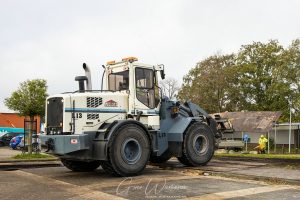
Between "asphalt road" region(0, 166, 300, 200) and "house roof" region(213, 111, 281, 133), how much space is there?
25028mm

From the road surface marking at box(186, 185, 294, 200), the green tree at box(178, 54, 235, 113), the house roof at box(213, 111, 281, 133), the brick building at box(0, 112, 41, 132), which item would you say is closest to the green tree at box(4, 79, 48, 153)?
the road surface marking at box(186, 185, 294, 200)

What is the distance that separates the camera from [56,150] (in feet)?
38.6

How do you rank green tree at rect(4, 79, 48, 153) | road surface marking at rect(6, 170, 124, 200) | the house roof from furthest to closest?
1. the house roof
2. green tree at rect(4, 79, 48, 153)
3. road surface marking at rect(6, 170, 124, 200)

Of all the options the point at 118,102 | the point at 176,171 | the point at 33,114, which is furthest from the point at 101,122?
the point at 33,114

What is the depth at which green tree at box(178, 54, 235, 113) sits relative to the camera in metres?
53.1

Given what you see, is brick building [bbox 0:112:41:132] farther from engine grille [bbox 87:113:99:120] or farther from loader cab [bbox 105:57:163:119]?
engine grille [bbox 87:113:99:120]

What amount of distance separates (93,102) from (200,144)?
4408 millimetres

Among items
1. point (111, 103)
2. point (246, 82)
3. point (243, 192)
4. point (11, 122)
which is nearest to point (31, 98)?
point (111, 103)

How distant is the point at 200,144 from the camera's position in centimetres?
1484

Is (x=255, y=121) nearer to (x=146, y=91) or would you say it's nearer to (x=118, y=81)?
(x=146, y=91)

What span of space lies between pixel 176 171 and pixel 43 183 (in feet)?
14.1

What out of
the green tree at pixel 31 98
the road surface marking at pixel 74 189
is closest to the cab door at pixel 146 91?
the road surface marking at pixel 74 189

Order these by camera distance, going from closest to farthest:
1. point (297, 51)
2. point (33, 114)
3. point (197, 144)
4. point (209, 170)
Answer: point (209, 170)
point (197, 144)
point (33, 114)
point (297, 51)

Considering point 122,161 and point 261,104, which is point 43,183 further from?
point 261,104
